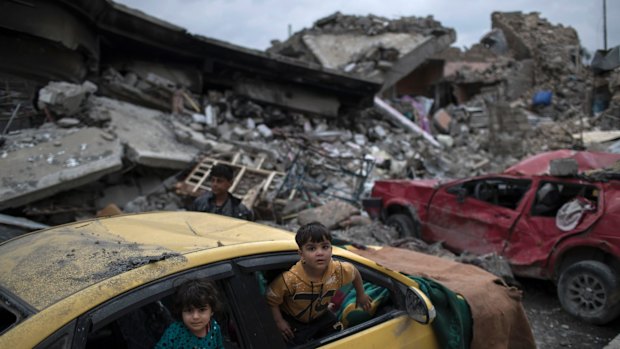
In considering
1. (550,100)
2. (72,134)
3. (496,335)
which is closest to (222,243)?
(496,335)

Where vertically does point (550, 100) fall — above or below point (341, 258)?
above

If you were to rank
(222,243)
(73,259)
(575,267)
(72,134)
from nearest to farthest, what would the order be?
(73,259), (222,243), (575,267), (72,134)

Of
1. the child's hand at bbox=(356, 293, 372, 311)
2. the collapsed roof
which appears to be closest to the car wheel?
the child's hand at bbox=(356, 293, 372, 311)

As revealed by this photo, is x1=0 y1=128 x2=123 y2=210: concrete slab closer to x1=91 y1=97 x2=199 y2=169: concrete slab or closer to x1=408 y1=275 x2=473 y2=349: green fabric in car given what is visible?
x1=91 y1=97 x2=199 y2=169: concrete slab

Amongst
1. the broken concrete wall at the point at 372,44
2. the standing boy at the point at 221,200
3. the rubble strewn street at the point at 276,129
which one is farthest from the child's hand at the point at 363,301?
the broken concrete wall at the point at 372,44

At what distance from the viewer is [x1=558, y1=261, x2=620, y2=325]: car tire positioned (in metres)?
4.70

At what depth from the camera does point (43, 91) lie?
8141 millimetres

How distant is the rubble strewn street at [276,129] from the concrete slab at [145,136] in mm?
43

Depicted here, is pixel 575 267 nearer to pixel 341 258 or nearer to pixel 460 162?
pixel 341 258

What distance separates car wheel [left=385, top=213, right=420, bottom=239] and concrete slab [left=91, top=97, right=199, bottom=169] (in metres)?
4.27

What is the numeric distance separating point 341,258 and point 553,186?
4309 mm

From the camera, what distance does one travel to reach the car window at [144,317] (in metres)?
1.59

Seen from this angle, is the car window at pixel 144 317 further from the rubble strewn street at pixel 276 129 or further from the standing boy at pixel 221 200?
the rubble strewn street at pixel 276 129

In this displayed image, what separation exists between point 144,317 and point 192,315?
1.95 ft
